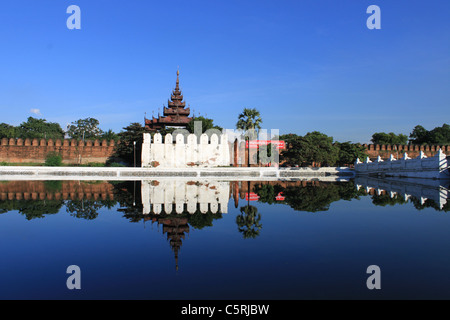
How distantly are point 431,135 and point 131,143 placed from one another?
4967cm

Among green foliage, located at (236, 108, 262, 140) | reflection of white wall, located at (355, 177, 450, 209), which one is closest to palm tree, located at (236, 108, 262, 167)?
green foliage, located at (236, 108, 262, 140)

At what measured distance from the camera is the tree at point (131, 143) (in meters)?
30.4

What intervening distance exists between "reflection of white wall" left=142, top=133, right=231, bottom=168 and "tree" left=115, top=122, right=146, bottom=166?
258 cm

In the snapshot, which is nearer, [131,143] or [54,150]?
[131,143]

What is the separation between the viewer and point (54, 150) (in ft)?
123

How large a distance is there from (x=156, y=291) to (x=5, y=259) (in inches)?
83.5

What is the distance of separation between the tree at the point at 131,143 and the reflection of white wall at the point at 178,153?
8.46 ft

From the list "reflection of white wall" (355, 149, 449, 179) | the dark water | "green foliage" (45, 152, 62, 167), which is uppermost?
"green foliage" (45, 152, 62, 167)

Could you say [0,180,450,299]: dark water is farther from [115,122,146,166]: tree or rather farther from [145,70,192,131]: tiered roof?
[145,70,192,131]: tiered roof

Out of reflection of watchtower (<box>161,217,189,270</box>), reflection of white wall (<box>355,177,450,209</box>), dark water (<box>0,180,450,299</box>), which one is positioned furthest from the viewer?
reflection of white wall (<box>355,177,450,209</box>)

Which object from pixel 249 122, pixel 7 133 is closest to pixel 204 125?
pixel 249 122

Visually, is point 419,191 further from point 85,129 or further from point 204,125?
point 85,129

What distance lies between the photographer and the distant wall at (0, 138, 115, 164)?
3691 cm
